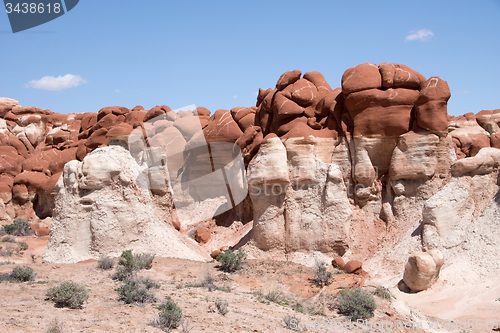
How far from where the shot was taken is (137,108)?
24156 millimetres

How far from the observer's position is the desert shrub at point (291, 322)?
24.1 ft

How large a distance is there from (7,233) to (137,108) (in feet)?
30.2

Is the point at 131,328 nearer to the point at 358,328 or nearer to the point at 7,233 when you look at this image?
the point at 358,328

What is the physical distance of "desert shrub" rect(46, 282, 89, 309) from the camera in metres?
6.90

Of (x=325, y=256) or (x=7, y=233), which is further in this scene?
(x=7, y=233)

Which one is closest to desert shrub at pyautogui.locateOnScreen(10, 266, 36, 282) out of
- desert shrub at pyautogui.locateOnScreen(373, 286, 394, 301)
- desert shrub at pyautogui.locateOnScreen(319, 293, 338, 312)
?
desert shrub at pyautogui.locateOnScreen(319, 293, 338, 312)

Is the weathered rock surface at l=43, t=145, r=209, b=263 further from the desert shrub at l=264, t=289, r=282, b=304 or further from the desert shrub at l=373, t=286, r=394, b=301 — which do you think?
the desert shrub at l=373, t=286, r=394, b=301

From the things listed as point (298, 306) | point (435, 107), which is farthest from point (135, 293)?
→ point (435, 107)

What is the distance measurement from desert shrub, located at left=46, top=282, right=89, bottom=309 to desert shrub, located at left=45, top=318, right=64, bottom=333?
92cm

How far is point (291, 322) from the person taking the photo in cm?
743

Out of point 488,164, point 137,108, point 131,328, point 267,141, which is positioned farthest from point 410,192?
point 137,108

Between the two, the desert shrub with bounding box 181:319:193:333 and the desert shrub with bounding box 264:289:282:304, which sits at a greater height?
the desert shrub with bounding box 181:319:193:333

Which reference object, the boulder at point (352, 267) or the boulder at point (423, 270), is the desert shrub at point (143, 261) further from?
the boulder at point (423, 270)

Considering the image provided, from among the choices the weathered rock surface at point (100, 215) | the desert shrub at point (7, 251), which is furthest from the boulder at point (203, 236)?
the desert shrub at point (7, 251)
